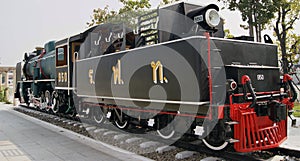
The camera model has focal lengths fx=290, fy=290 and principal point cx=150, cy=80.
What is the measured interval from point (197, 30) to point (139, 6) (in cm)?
1279

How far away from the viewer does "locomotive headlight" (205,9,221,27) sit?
4.98 m

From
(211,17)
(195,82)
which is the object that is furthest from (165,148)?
(211,17)

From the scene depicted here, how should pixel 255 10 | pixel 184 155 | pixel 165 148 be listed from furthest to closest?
pixel 255 10 < pixel 165 148 < pixel 184 155

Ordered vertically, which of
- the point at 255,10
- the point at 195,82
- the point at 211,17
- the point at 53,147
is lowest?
the point at 53,147

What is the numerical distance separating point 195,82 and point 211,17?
1393mm

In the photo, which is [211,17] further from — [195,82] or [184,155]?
[184,155]

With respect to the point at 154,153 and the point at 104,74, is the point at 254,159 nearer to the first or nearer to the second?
the point at 154,153

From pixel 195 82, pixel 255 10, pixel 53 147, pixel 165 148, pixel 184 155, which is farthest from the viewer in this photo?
pixel 255 10

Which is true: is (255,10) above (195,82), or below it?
above

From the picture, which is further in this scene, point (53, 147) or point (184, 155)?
point (53, 147)

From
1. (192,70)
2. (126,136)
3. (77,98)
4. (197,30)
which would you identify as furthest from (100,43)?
(192,70)

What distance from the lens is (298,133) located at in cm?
677

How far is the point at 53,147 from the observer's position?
6117mm

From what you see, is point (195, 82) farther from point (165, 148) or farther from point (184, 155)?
point (165, 148)
